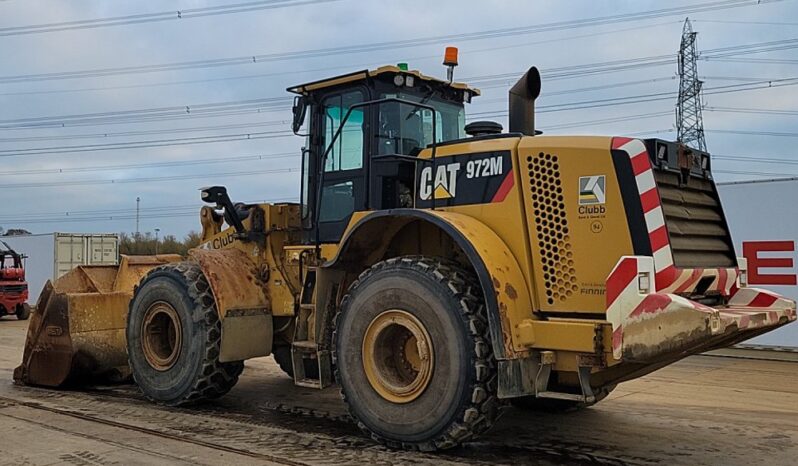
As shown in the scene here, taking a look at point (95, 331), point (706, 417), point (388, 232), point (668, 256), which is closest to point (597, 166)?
point (668, 256)

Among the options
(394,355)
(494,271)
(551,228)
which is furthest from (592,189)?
(394,355)

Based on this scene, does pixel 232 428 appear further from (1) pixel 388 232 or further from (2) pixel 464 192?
(2) pixel 464 192

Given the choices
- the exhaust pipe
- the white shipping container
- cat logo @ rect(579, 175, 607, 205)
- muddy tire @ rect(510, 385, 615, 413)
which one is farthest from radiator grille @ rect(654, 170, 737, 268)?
the white shipping container

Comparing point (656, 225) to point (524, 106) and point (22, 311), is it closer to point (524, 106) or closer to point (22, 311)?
point (524, 106)

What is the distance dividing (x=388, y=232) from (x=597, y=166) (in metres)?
1.79

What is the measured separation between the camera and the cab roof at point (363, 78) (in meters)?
6.77

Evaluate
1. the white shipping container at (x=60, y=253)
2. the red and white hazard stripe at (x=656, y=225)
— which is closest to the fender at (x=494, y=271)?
the red and white hazard stripe at (x=656, y=225)

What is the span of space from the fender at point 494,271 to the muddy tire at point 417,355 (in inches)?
6.9

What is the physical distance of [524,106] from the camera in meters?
6.38

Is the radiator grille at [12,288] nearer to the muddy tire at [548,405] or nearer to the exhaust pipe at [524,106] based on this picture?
the muddy tire at [548,405]

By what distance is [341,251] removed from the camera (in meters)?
6.21

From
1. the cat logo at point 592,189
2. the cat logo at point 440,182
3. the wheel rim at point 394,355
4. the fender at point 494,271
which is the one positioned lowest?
the wheel rim at point 394,355

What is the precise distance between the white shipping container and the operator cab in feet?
70.7

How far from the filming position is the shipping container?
40.1 ft
